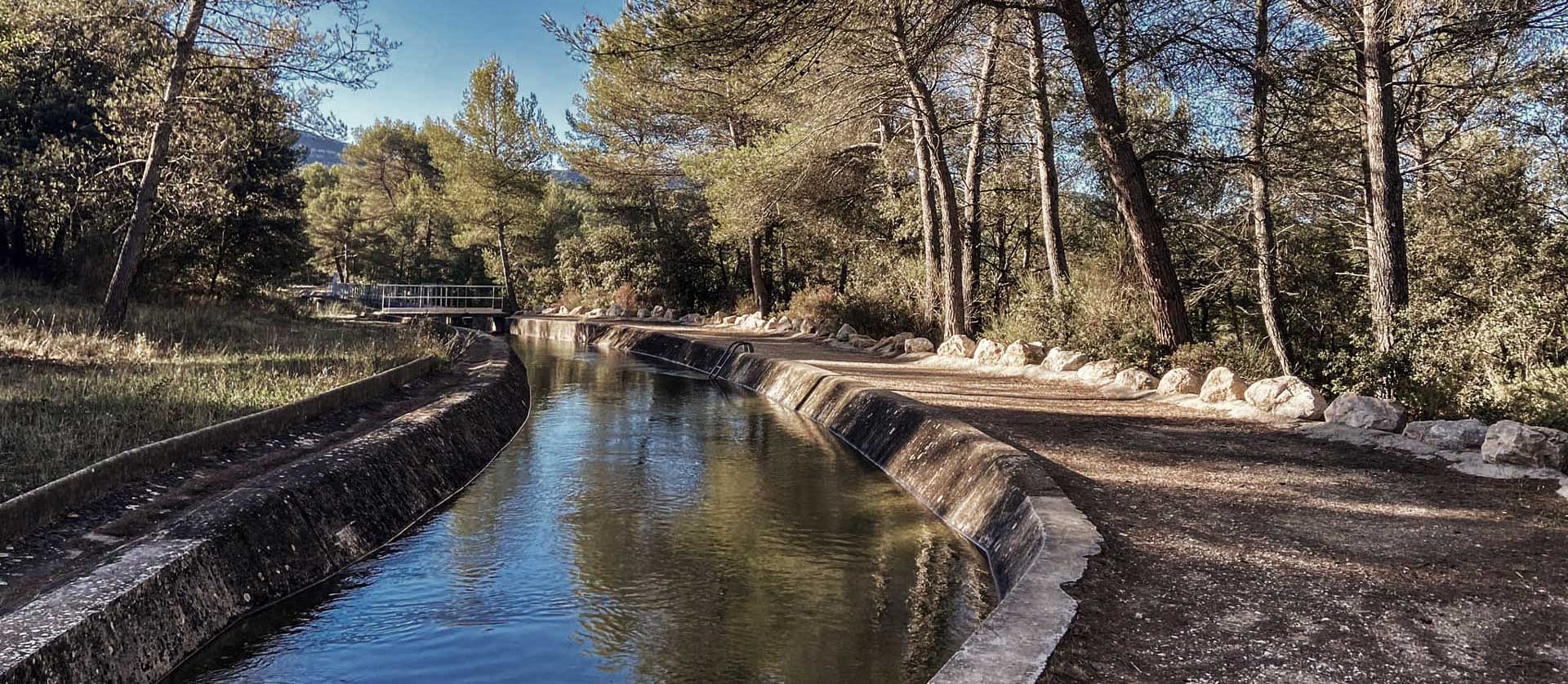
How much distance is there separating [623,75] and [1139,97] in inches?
603

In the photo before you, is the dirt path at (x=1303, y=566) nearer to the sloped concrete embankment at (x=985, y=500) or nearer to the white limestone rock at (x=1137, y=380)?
the sloped concrete embankment at (x=985, y=500)

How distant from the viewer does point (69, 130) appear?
1869cm

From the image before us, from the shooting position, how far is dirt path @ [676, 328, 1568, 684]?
11.4 ft

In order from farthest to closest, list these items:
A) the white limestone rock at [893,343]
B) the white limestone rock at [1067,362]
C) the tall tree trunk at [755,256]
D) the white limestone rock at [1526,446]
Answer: the tall tree trunk at [755,256] < the white limestone rock at [893,343] < the white limestone rock at [1067,362] < the white limestone rock at [1526,446]

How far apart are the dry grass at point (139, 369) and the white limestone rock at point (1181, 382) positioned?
30.0 ft

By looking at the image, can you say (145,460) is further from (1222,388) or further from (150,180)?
(1222,388)

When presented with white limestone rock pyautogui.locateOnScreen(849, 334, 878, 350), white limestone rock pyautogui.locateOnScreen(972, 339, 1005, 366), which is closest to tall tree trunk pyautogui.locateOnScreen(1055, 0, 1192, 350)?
white limestone rock pyautogui.locateOnScreen(972, 339, 1005, 366)

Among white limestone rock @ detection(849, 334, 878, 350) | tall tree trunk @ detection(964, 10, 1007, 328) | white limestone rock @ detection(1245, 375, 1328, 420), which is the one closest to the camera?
white limestone rock @ detection(1245, 375, 1328, 420)

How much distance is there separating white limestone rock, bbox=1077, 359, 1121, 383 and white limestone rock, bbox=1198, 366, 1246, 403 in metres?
2.01

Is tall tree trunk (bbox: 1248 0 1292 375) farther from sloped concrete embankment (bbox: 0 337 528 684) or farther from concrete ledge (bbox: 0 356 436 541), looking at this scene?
concrete ledge (bbox: 0 356 436 541)

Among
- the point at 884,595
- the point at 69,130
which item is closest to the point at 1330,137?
the point at 884,595

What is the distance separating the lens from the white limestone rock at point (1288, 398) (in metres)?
8.59

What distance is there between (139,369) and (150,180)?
4.68 metres

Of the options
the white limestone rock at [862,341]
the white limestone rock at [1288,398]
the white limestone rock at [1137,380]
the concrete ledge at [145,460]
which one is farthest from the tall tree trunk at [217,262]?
the white limestone rock at [1288,398]
